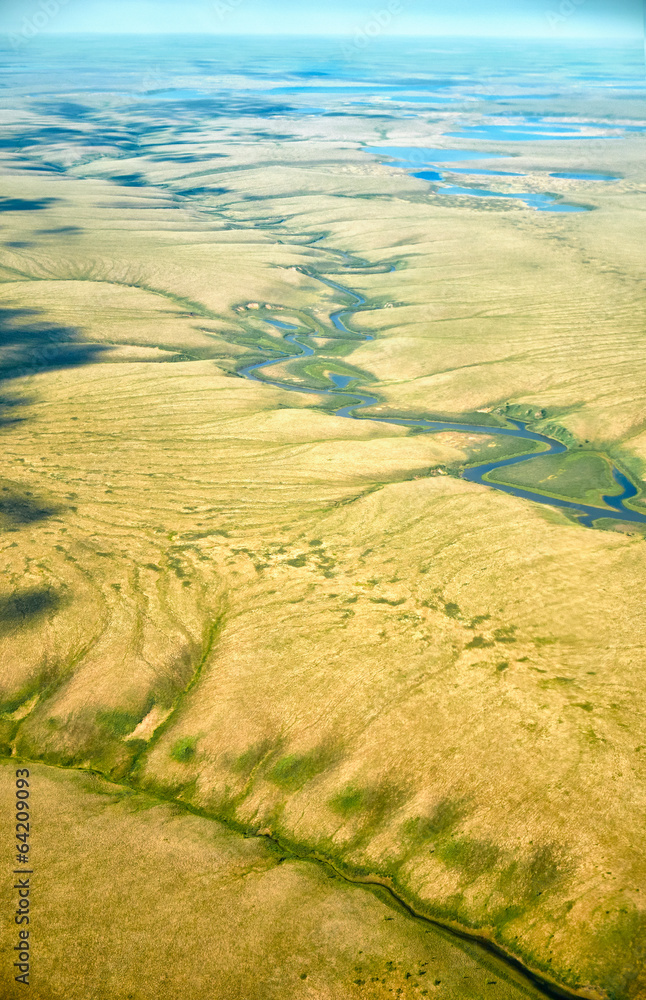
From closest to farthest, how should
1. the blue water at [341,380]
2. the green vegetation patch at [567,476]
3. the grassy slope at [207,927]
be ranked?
the grassy slope at [207,927] < the green vegetation patch at [567,476] < the blue water at [341,380]

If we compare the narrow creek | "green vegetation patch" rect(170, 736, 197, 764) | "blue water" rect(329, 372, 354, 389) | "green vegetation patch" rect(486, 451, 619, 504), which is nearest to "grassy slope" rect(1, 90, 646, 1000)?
"green vegetation patch" rect(170, 736, 197, 764)

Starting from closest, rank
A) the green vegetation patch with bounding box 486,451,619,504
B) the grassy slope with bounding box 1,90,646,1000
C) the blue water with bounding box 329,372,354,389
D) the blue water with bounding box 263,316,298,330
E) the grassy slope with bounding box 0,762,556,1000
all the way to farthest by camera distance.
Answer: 1. the grassy slope with bounding box 0,762,556,1000
2. the grassy slope with bounding box 1,90,646,1000
3. the green vegetation patch with bounding box 486,451,619,504
4. the blue water with bounding box 329,372,354,389
5. the blue water with bounding box 263,316,298,330

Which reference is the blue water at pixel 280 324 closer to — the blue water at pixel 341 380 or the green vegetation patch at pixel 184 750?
the blue water at pixel 341 380

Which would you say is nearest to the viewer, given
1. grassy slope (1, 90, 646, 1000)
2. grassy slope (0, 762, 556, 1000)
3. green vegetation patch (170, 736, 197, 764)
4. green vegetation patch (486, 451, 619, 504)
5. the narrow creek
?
grassy slope (0, 762, 556, 1000)

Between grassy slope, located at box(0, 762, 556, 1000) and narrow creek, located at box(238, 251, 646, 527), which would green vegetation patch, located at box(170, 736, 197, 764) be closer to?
grassy slope, located at box(0, 762, 556, 1000)

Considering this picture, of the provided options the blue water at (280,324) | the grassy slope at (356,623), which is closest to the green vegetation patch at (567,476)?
the grassy slope at (356,623)

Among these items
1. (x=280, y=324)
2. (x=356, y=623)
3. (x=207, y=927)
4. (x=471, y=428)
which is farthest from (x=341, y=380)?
(x=207, y=927)

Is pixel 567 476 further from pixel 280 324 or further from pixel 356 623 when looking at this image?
pixel 280 324

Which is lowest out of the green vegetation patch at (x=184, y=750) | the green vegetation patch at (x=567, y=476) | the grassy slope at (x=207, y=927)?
the grassy slope at (x=207, y=927)

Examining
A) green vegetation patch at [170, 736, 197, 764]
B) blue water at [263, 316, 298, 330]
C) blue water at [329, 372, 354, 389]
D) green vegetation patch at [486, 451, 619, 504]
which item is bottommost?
green vegetation patch at [170, 736, 197, 764]

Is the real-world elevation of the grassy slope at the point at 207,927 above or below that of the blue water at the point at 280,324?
below
